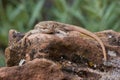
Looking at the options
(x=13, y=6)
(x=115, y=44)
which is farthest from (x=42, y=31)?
(x=13, y=6)

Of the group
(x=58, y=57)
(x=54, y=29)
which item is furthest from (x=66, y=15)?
(x=58, y=57)

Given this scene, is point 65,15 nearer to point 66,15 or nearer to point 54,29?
point 66,15

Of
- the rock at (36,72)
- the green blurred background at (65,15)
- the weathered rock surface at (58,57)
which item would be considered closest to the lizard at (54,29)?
the weathered rock surface at (58,57)

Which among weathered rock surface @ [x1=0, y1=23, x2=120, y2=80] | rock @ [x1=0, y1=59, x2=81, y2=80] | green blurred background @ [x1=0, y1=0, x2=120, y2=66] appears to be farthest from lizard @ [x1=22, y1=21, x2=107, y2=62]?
green blurred background @ [x1=0, y1=0, x2=120, y2=66]

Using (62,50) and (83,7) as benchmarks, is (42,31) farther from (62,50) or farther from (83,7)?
(83,7)

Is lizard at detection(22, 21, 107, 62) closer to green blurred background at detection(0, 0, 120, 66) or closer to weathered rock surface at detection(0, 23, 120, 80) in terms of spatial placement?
weathered rock surface at detection(0, 23, 120, 80)
